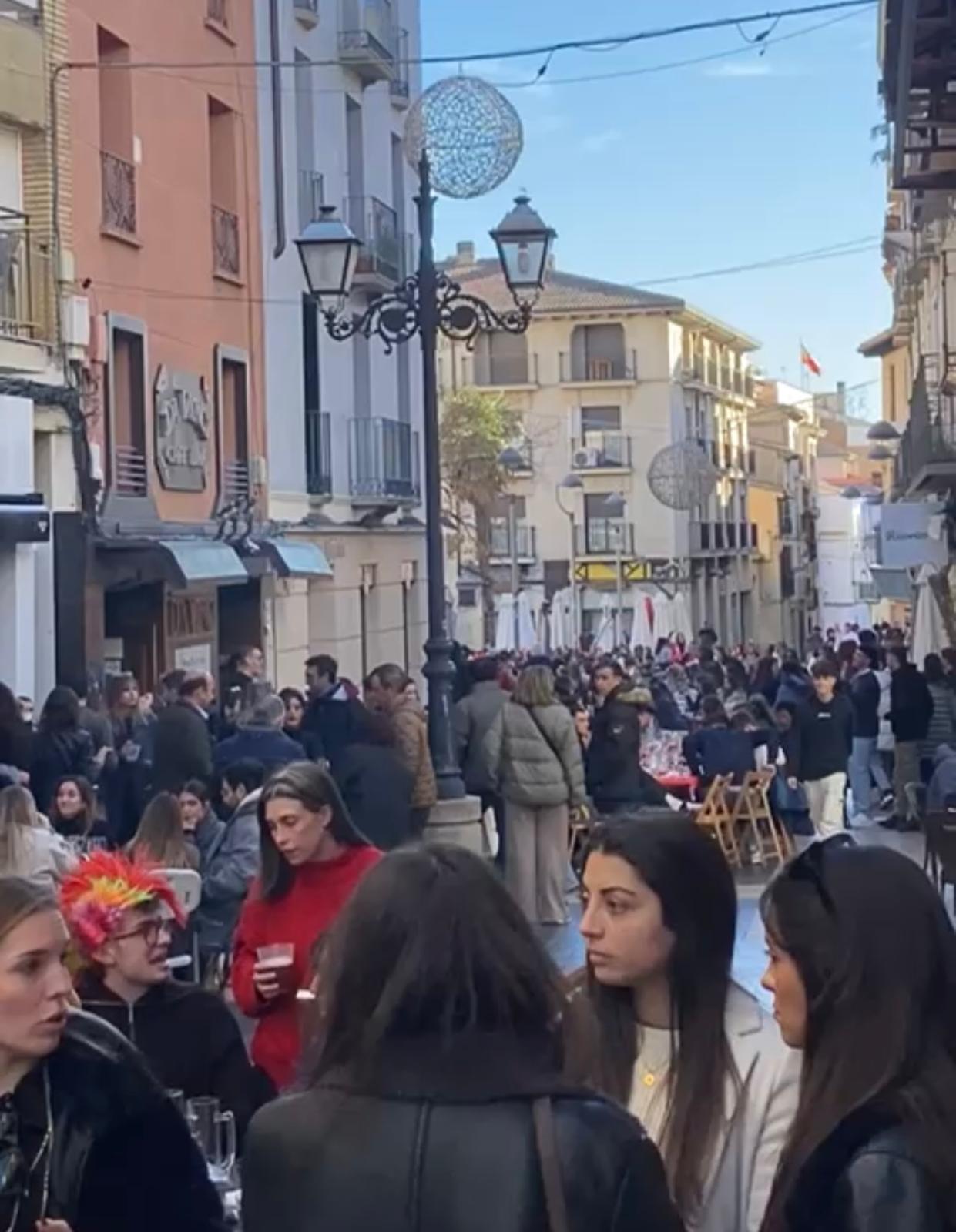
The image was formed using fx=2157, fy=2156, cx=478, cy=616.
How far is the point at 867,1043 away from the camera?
290 centimetres

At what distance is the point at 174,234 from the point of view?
72.8 ft

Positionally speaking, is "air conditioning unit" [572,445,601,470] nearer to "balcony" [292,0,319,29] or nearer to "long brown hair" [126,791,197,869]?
"balcony" [292,0,319,29]

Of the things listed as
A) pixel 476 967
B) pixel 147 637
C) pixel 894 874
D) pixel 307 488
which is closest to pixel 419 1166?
pixel 476 967

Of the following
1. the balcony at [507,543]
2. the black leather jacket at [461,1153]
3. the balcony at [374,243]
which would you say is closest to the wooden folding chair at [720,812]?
the balcony at [374,243]

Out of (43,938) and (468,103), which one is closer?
(43,938)

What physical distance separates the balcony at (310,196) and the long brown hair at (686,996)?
74.9 feet

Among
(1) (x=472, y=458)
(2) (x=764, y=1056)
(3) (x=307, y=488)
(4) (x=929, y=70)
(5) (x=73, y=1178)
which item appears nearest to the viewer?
(5) (x=73, y=1178)

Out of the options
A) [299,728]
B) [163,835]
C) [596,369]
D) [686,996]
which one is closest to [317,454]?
[299,728]

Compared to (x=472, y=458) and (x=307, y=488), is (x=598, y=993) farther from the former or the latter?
(x=472, y=458)

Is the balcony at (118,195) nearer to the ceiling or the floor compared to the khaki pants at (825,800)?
nearer to the ceiling

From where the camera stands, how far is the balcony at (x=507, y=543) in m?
61.9

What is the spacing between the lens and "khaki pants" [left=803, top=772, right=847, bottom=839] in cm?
1669

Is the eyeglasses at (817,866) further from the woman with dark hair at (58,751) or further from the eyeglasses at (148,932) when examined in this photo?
the woman with dark hair at (58,751)

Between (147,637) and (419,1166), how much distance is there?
1906 centimetres
